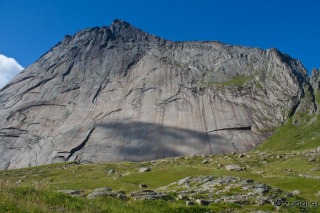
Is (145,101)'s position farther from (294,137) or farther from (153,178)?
(153,178)

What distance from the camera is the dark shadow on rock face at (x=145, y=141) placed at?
83.6 meters

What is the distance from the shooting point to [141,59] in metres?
127

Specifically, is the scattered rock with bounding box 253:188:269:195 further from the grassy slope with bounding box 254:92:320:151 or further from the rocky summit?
the rocky summit

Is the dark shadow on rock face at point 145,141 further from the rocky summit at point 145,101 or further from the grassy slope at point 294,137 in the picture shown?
the grassy slope at point 294,137

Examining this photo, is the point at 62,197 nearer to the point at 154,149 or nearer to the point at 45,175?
the point at 45,175

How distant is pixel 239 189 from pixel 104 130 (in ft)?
265

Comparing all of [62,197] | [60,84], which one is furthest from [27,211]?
[60,84]

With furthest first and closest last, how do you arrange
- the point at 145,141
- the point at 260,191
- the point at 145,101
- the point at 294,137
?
the point at 145,101, the point at 145,141, the point at 294,137, the point at 260,191

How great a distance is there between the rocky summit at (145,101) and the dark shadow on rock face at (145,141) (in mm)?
393

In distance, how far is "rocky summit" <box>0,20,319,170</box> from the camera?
288ft

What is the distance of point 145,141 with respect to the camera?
3484 inches

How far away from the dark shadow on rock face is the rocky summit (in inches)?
15.5

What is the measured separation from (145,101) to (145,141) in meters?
23.2

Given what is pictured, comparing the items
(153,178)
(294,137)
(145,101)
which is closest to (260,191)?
(153,178)
